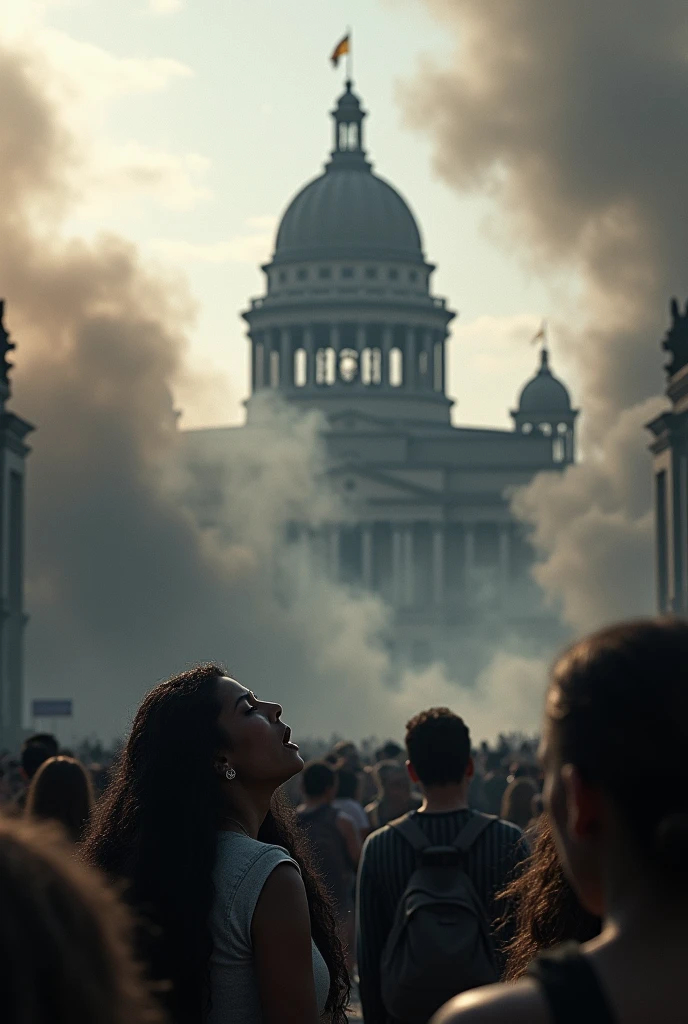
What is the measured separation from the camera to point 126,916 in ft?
9.87

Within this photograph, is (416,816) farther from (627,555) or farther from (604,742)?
(627,555)

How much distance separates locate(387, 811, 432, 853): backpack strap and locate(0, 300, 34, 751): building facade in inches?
2300

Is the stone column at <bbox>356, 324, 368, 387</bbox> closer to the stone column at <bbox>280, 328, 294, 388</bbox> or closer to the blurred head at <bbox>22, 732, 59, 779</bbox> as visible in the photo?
the stone column at <bbox>280, 328, 294, 388</bbox>

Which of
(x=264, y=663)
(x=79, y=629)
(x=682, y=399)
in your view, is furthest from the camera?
(x=264, y=663)

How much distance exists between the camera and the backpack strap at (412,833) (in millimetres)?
8211

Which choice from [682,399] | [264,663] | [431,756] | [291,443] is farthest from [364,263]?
[431,756]

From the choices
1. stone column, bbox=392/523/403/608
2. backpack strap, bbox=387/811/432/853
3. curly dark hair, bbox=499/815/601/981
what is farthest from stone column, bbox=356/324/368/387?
curly dark hair, bbox=499/815/601/981

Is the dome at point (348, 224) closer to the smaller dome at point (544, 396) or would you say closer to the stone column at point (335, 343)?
the stone column at point (335, 343)

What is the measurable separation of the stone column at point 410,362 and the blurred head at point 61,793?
126626 millimetres

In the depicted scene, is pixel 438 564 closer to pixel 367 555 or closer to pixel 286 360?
pixel 367 555

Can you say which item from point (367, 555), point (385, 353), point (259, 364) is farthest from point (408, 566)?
point (259, 364)

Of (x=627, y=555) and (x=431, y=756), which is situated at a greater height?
(x=627, y=555)

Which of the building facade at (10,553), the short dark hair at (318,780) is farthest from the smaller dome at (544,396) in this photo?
the short dark hair at (318,780)

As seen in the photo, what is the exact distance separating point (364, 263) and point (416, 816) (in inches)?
5128
